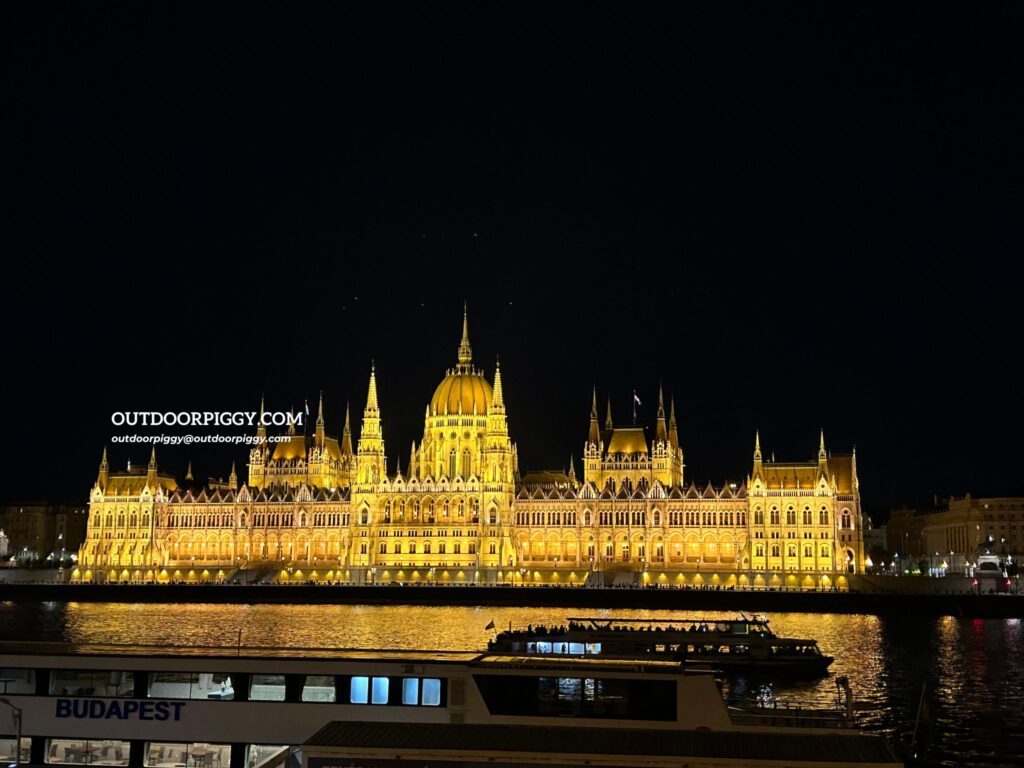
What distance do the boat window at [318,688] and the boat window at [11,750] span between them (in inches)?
214

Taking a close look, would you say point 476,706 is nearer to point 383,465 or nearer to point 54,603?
point 54,603

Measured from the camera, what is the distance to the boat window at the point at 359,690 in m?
27.2

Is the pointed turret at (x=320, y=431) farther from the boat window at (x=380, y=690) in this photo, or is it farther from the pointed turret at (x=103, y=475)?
the boat window at (x=380, y=690)

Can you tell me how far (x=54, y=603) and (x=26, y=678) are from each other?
4027 inches

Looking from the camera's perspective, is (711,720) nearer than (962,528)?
Yes

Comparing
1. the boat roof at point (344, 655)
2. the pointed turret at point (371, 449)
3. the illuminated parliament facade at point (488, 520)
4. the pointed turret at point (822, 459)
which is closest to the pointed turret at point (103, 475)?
the illuminated parliament facade at point (488, 520)

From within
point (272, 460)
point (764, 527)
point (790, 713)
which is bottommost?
point (790, 713)

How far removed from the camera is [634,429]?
153750 millimetres

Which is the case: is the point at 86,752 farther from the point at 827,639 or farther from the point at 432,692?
the point at 827,639

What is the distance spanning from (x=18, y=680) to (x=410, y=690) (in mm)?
8123

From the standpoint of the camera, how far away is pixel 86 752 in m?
26.3

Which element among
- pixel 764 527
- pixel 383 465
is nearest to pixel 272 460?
pixel 383 465

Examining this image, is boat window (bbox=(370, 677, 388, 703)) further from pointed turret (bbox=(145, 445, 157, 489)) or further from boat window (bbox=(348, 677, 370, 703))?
pointed turret (bbox=(145, 445, 157, 489))

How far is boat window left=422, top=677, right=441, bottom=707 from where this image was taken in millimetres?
26969
